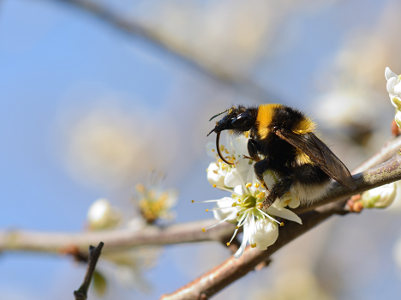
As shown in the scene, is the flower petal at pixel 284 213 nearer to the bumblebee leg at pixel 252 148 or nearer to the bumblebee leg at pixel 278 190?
the bumblebee leg at pixel 278 190

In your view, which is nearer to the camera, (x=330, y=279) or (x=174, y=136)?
(x=330, y=279)

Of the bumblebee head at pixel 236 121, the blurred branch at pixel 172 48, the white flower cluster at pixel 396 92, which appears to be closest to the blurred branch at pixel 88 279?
the bumblebee head at pixel 236 121

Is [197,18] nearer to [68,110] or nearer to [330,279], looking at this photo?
[68,110]

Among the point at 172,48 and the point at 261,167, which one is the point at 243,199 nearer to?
the point at 261,167

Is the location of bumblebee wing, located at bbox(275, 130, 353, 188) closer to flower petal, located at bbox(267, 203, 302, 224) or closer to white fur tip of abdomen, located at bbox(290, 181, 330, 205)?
white fur tip of abdomen, located at bbox(290, 181, 330, 205)

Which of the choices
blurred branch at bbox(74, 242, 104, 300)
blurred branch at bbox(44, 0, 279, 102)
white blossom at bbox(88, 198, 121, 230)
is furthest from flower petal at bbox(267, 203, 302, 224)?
blurred branch at bbox(44, 0, 279, 102)

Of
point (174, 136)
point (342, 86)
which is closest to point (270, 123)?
point (342, 86)
